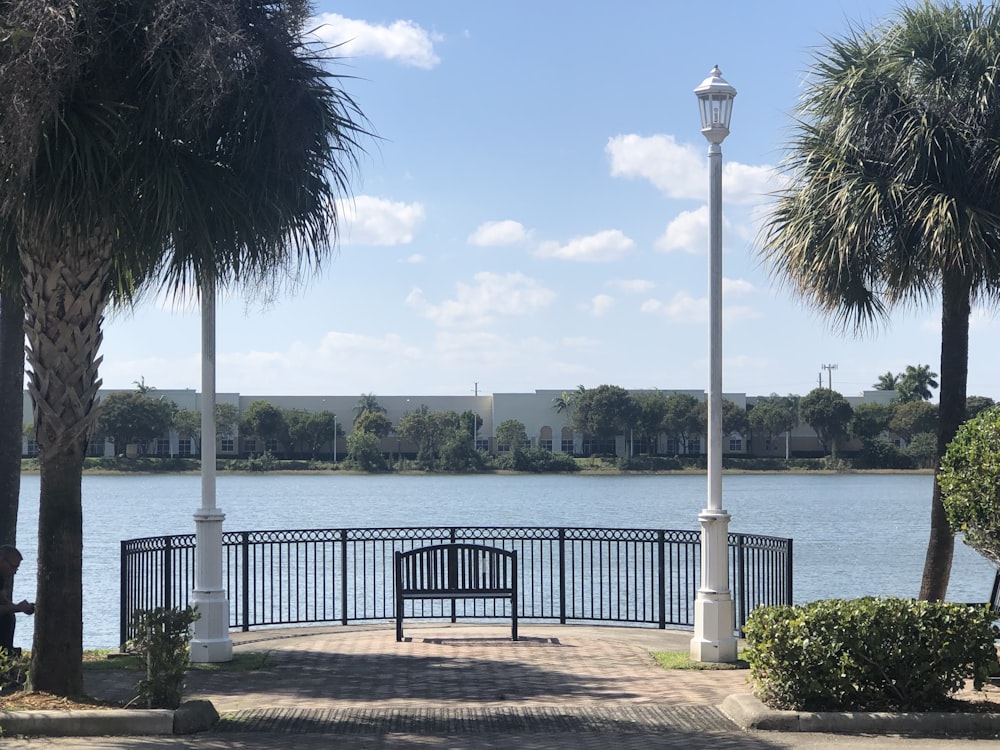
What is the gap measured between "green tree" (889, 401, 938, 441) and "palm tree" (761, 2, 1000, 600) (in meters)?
82.8

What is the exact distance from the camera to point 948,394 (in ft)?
44.4

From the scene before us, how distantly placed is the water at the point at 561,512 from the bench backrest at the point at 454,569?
7.23 meters

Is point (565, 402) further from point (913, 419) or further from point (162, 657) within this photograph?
point (162, 657)

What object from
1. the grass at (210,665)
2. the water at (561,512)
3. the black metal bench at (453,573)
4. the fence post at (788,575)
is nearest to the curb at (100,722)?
the grass at (210,665)

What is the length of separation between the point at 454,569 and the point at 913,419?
8620 centimetres

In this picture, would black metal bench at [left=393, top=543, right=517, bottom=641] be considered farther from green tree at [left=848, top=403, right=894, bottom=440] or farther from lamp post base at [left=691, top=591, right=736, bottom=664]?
green tree at [left=848, top=403, right=894, bottom=440]

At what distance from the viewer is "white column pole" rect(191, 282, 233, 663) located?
1190 centimetres

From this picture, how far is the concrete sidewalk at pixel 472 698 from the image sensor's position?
834 centimetres

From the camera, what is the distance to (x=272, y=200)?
31.3 ft

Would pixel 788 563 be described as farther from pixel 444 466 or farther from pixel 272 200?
pixel 444 466

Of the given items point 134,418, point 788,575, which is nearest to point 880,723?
point 788,575

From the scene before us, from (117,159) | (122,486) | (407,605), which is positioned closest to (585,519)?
(407,605)

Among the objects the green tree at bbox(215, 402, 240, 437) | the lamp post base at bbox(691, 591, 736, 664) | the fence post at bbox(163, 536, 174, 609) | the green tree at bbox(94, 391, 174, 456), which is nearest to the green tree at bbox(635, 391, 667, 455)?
the green tree at bbox(215, 402, 240, 437)

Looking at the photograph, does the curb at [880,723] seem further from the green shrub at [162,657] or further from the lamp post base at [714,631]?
the green shrub at [162,657]
